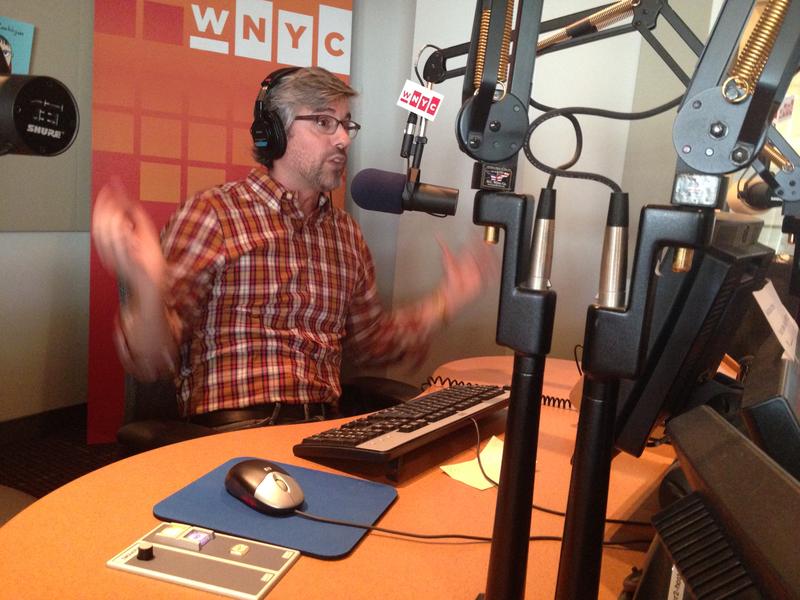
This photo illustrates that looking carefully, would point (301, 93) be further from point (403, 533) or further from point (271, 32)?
point (403, 533)

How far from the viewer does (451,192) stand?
1.42 metres

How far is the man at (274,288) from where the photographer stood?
161 centimetres

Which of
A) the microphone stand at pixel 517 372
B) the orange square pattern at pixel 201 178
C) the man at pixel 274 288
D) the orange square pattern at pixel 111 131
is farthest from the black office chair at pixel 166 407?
the orange square pattern at pixel 111 131

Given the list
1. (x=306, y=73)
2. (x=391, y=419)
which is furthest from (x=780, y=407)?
(x=306, y=73)

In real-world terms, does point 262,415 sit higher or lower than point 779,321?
lower

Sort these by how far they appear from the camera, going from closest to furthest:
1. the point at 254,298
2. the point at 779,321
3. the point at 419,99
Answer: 1. the point at 779,321
2. the point at 419,99
3. the point at 254,298

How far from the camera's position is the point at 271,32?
246cm

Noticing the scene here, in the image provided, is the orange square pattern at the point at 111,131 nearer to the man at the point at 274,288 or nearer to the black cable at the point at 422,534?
the man at the point at 274,288

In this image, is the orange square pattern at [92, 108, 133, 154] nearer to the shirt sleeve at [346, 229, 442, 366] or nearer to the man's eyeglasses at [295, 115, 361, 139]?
the man's eyeglasses at [295, 115, 361, 139]

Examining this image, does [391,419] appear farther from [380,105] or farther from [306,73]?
[380,105]

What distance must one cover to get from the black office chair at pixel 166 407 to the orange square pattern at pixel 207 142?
1.10 metres

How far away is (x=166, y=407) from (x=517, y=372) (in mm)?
1088

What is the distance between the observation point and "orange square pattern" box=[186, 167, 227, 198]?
8.11ft

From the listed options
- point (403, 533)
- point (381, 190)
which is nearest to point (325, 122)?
point (381, 190)
